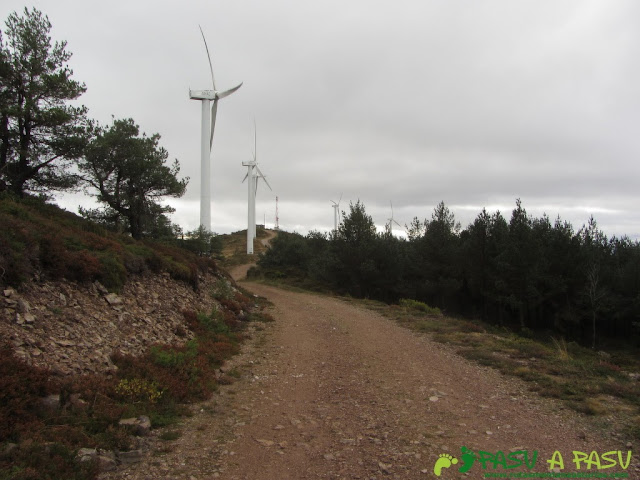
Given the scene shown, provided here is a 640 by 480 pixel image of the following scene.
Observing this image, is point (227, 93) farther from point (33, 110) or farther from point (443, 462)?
point (443, 462)

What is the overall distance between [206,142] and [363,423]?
36537 mm

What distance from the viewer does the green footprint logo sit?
5383mm

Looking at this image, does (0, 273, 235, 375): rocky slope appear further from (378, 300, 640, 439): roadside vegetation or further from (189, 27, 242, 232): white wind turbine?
(189, 27, 242, 232): white wind turbine

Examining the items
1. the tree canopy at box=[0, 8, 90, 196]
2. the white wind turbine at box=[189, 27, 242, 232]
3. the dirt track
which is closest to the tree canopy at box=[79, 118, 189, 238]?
the tree canopy at box=[0, 8, 90, 196]

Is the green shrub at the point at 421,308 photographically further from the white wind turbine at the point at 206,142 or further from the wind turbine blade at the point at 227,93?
the wind turbine blade at the point at 227,93

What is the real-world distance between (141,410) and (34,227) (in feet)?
26.4

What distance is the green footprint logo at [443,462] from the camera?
5383 mm

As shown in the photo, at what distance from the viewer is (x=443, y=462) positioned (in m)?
5.61

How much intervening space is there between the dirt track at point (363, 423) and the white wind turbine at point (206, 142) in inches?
1123

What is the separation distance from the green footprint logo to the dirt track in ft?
0.14

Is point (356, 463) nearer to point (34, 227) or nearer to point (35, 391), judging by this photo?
point (35, 391)

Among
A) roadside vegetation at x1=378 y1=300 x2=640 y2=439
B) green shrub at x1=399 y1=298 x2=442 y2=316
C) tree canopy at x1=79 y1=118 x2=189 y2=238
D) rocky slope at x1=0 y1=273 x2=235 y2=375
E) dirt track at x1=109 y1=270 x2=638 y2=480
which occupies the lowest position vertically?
dirt track at x1=109 y1=270 x2=638 y2=480

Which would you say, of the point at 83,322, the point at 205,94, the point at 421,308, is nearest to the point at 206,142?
the point at 205,94

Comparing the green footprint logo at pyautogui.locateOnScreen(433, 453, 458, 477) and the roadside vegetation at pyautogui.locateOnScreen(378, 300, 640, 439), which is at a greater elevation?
the roadside vegetation at pyautogui.locateOnScreen(378, 300, 640, 439)
